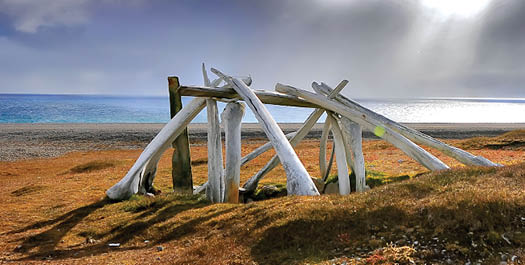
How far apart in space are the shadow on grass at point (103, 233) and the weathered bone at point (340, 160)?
360cm

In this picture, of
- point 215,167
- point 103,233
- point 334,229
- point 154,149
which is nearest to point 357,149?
point 215,167

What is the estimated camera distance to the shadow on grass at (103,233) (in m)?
6.00

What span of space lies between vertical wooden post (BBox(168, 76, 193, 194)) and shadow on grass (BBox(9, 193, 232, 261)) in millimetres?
1161

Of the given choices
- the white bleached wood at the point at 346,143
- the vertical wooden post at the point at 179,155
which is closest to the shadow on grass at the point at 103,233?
the vertical wooden post at the point at 179,155

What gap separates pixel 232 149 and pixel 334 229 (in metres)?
4.12

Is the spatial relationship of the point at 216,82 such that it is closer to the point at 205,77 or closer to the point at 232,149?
the point at 205,77

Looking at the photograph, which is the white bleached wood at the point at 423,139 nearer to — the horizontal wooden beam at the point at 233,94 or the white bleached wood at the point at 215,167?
the horizontal wooden beam at the point at 233,94

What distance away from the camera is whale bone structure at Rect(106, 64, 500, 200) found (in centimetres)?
841

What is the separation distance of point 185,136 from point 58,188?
16.9 feet

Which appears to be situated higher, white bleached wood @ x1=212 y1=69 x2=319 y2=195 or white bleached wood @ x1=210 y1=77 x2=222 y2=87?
white bleached wood @ x1=210 y1=77 x2=222 y2=87

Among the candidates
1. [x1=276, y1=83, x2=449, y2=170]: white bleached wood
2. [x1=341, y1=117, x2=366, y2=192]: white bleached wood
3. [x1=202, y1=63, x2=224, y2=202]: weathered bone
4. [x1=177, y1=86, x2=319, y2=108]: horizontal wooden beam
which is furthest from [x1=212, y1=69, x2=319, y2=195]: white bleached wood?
[x1=341, y1=117, x2=366, y2=192]: white bleached wood

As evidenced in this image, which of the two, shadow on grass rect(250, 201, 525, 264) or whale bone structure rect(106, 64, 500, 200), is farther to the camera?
whale bone structure rect(106, 64, 500, 200)

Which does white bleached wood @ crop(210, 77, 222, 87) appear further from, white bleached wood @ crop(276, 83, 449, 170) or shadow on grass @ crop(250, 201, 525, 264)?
shadow on grass @ crop(250, 201, 525, 264)

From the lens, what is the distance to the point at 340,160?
9469 mm
